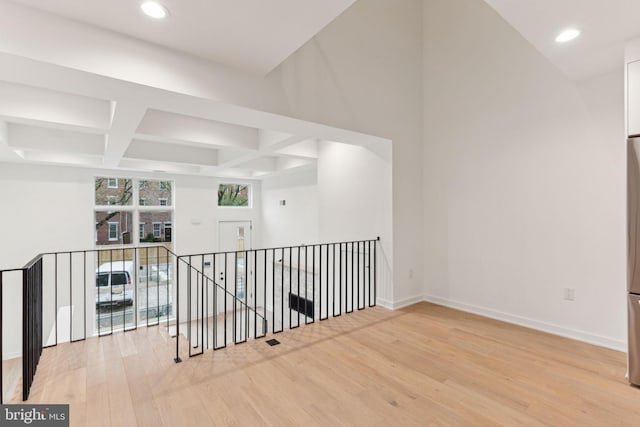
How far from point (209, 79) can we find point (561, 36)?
9.12ft

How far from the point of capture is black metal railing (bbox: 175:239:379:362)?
3637mm

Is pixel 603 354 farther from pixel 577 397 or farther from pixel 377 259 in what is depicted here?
pixel 377 259

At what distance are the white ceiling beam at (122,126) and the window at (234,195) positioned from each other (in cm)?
340

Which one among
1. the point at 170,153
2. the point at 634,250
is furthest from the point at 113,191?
the point at 634,250

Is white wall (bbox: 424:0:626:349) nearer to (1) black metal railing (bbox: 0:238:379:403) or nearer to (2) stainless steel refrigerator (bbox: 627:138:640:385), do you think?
(2) stainless steel refrigerator (bbox: 627:138:640:385)

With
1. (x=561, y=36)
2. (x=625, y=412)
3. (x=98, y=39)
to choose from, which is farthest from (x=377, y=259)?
(x=98, y=39)

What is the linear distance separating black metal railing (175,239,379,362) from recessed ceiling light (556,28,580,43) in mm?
2869

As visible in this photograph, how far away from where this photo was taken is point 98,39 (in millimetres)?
2201

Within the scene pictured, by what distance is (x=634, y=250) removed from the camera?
2395 mm

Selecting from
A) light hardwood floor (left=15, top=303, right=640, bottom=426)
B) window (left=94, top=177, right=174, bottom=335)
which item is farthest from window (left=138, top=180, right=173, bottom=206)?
light hardwood floor (left=15, top=303, right=640, bottom=426)

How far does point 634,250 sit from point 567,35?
1.71m

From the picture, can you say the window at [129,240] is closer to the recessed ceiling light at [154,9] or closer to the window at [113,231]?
the window at [113,231]

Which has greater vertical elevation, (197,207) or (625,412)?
(197,207)

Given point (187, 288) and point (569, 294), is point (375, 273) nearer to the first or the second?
point (569, 294)
